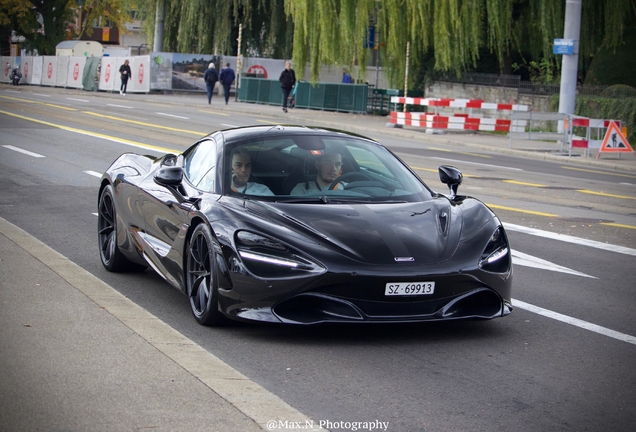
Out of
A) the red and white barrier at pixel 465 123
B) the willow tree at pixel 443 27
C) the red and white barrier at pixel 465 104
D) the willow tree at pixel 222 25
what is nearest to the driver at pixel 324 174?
the red and white barrier at pixel 465 104

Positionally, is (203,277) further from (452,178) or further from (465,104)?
(465,104)

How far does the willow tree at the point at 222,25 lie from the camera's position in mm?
52562

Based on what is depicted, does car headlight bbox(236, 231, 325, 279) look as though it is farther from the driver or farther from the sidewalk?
the driver

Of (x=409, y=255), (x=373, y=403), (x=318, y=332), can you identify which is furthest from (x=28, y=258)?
(x=373, y=403)

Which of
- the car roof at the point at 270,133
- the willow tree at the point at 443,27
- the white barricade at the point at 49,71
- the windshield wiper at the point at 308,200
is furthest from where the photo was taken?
the white barricade at the point at 49,71

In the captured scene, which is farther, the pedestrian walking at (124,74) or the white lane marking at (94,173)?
the pedestrian walking at (124,74)

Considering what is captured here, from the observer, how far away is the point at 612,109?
2892cm

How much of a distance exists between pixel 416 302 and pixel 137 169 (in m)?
3.46

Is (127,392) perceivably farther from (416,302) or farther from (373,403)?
(416,302)

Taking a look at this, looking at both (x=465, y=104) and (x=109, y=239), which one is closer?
(x=109, y=239)

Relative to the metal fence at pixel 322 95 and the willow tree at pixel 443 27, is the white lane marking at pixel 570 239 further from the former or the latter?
the metal fence at pixel 322 95

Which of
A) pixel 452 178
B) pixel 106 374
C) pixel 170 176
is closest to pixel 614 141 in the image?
pixel 452 178

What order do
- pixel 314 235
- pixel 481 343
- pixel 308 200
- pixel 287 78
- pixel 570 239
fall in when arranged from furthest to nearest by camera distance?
1. pixel 287 78
2. pixel 570 239
3. pixel 308 200
4. pixel 481 343
5. pixel 314 235

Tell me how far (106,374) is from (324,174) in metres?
2.61
